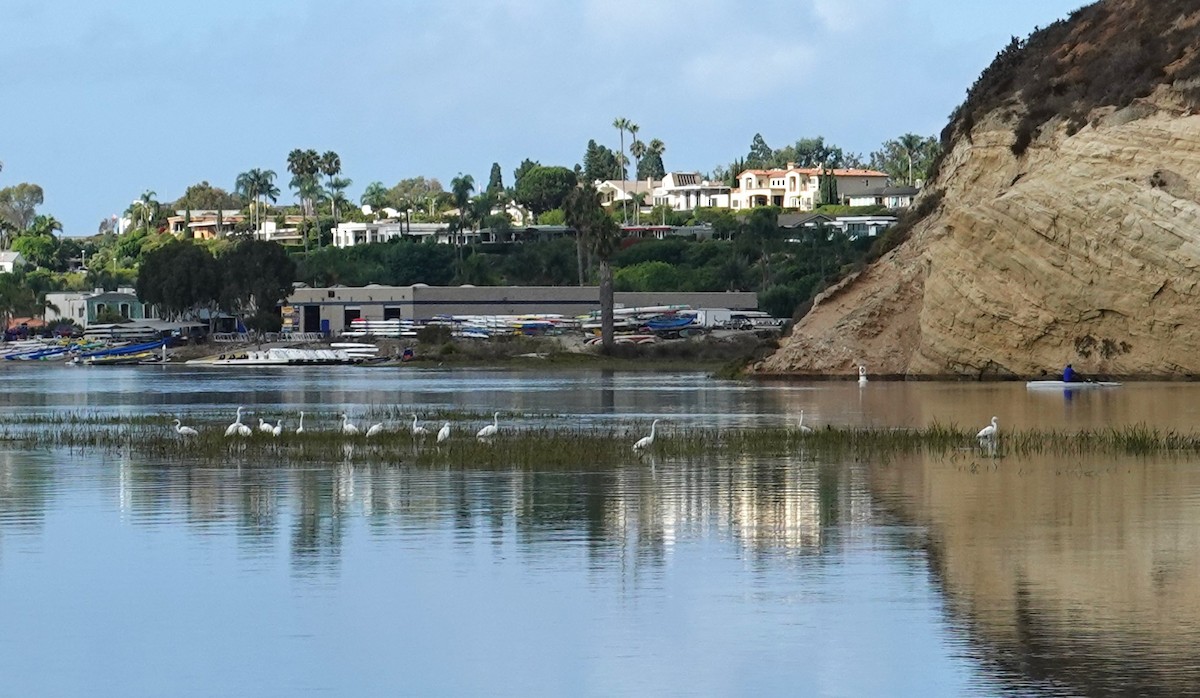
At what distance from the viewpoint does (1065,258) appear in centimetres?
6875

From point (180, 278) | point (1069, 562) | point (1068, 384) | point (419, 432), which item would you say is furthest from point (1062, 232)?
point (180, 278)

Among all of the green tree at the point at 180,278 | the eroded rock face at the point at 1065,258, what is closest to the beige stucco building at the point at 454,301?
the green tree at the point at 180,278

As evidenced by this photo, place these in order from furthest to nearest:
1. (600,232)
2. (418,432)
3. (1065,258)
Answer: (600,232) < (1065,258) < (418,432)

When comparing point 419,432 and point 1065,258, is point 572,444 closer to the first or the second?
point 419,432

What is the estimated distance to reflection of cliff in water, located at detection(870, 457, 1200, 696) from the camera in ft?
54.3

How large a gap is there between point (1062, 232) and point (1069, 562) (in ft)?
156

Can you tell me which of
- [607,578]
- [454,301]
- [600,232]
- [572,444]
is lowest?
[607,578]

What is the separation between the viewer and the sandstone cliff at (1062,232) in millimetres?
66375

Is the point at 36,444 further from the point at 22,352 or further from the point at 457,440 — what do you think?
the point at 22,352

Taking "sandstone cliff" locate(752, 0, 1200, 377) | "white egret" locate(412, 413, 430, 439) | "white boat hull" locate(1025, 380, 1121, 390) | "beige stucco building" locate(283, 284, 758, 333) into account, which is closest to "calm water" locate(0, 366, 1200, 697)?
"white egret" locate(412, 413, 430, 439)

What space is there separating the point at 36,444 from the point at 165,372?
75.1m

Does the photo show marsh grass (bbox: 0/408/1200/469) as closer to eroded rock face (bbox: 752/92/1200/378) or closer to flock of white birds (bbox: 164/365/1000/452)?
flock of white birds (bbox: 164/365/1000/452)

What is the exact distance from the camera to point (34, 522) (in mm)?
27703

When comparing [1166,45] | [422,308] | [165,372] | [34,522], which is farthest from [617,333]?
[34,522]
